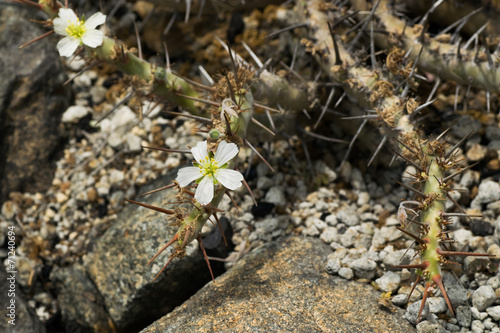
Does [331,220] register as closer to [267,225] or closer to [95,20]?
[267,225]

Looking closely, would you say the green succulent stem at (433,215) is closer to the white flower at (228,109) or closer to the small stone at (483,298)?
the small stone at (483,298)

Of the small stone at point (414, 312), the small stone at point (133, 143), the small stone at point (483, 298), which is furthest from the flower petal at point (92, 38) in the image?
the small stone at point (483, 298)

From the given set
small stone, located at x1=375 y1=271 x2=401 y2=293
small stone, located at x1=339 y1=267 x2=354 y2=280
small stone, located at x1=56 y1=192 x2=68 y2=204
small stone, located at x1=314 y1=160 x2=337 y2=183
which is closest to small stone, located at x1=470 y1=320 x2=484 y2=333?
small stone, located at x1=375 y1=271 x2=401 y2=293

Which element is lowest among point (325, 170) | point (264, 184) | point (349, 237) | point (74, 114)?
point (349, 237)

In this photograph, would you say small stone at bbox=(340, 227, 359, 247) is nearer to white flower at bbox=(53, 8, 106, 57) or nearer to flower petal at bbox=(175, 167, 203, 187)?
flower petal at bbox=(175, 167, 203, 187)

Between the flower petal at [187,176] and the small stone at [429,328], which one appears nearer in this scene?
the flower petal at [187,176]

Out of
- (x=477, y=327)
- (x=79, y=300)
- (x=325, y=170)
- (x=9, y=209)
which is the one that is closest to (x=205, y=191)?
(x=477, y=327)
